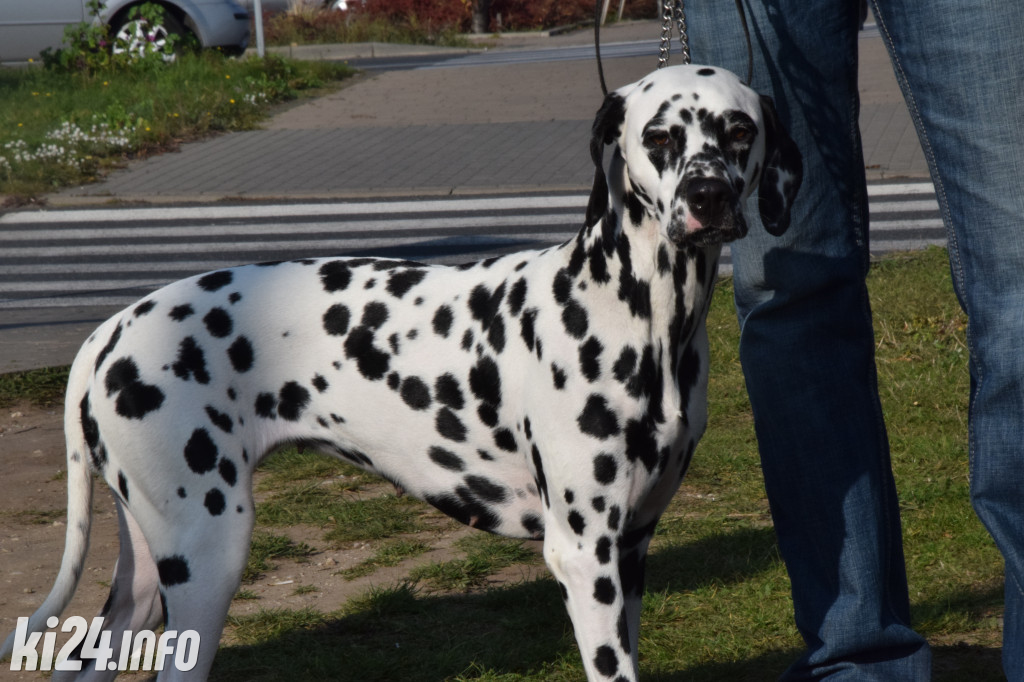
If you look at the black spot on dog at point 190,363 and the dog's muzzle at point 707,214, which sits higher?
the dog's muzzle at point 707,214

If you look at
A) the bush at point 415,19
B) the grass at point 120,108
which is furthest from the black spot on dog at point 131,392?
the bush at point 415,19

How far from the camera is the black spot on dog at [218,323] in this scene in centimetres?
312

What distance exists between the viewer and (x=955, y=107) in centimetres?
266

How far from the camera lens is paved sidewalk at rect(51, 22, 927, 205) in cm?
1121

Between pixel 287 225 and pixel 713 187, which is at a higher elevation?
pixel 713 187

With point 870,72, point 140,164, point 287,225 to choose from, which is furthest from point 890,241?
point 870,72

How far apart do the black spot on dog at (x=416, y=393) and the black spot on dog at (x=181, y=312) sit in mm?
595

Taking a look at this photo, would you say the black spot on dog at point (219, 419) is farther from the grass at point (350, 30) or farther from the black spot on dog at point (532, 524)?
the grass at point (350, 30)

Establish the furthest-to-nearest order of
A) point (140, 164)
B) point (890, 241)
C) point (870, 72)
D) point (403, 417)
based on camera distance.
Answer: point (870, 72), point (140, 164), point (890, 241), point (403, 417)

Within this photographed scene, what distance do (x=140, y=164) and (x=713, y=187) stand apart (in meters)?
10.9

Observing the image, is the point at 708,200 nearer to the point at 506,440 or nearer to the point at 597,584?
the point at 506,440

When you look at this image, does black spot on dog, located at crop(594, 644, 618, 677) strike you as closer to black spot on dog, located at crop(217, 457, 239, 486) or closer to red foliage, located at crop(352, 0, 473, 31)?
black spot on dog, located at crop(217, 457, 239, 486)

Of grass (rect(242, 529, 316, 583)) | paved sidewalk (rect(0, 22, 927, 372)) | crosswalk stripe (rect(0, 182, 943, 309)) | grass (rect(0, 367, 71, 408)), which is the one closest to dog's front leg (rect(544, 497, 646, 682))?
grass (rect(242, 529, 316, 583))

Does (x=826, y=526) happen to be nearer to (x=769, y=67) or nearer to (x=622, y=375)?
(x=622, y=375)
